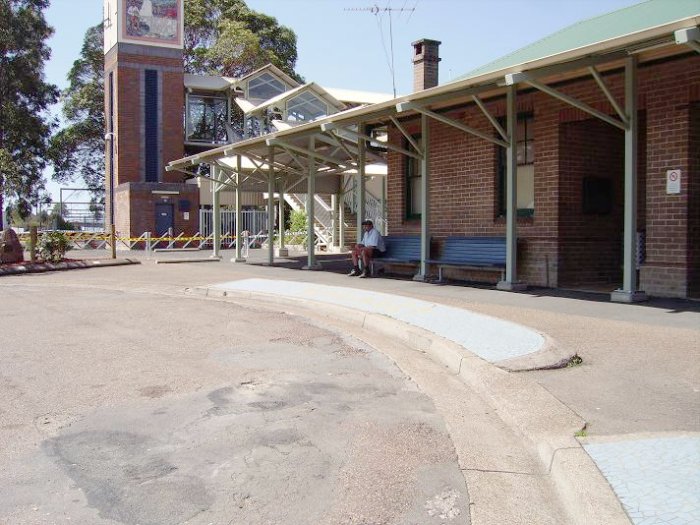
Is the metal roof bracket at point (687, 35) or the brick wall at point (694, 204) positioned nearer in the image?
the metal roof bracket at point (687, 35)

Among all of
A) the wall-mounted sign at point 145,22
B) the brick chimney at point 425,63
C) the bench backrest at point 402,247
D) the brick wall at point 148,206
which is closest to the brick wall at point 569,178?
the bench backrest at point 402,247

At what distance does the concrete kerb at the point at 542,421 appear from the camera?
357cm

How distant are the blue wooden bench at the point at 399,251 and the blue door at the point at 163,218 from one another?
23.1 m

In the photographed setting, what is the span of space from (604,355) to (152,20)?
119ft

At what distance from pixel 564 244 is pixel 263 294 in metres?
5.75

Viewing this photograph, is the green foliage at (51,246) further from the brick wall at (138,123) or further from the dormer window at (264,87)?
the dormer window at (264,87)

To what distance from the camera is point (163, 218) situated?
37.4 metres

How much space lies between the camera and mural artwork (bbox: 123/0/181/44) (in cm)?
3712

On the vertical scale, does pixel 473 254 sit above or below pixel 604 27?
below

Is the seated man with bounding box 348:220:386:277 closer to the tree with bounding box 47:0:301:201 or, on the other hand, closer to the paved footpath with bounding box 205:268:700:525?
the paved footpath with bounding box 205:268:700:525

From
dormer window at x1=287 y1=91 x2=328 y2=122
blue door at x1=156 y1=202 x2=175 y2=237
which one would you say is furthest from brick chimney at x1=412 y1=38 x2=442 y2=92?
blue door at x1=156 y1=202 x2=175 y2=237

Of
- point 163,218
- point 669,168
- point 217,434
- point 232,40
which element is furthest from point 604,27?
point 232,40

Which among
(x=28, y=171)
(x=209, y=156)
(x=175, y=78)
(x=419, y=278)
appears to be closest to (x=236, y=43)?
(x=175, y=78)

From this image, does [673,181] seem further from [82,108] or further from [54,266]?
[82,108]
